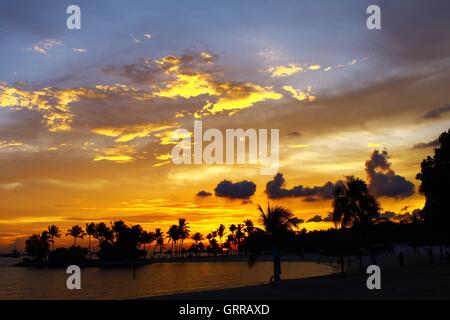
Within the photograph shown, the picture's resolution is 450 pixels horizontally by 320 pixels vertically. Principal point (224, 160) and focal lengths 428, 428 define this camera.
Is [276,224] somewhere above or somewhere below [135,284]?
above

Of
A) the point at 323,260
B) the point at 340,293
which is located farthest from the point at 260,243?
the point at 323,260

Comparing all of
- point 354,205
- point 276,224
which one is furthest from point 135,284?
point 276,224

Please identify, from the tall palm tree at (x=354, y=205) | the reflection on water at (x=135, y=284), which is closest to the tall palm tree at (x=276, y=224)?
the tall palm tree at (x=354, y=205)

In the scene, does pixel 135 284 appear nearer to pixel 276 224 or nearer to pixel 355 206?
pixel 355 206

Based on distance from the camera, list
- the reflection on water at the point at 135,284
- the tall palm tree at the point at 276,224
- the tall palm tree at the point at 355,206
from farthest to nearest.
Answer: the reflection on water at the point at 135,284 < the tall palm tree at the point at 355,206 < the tall palm tree at the point at 276,224

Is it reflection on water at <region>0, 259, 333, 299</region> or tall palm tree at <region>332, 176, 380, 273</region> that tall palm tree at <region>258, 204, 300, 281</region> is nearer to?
tall palm tree at <region>332, 176, 380, 273</region>

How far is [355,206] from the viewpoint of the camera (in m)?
56.6

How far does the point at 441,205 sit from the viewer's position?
42.3 metres

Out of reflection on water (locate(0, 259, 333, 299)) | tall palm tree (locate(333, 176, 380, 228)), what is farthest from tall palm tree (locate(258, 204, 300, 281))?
reflection on water (locate(0, 259, 333, 299))

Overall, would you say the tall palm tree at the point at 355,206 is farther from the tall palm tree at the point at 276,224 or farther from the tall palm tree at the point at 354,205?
the tall palm tree at the point at 276,224

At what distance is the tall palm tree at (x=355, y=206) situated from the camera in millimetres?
56406

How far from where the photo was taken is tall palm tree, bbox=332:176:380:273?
56.4 metres
